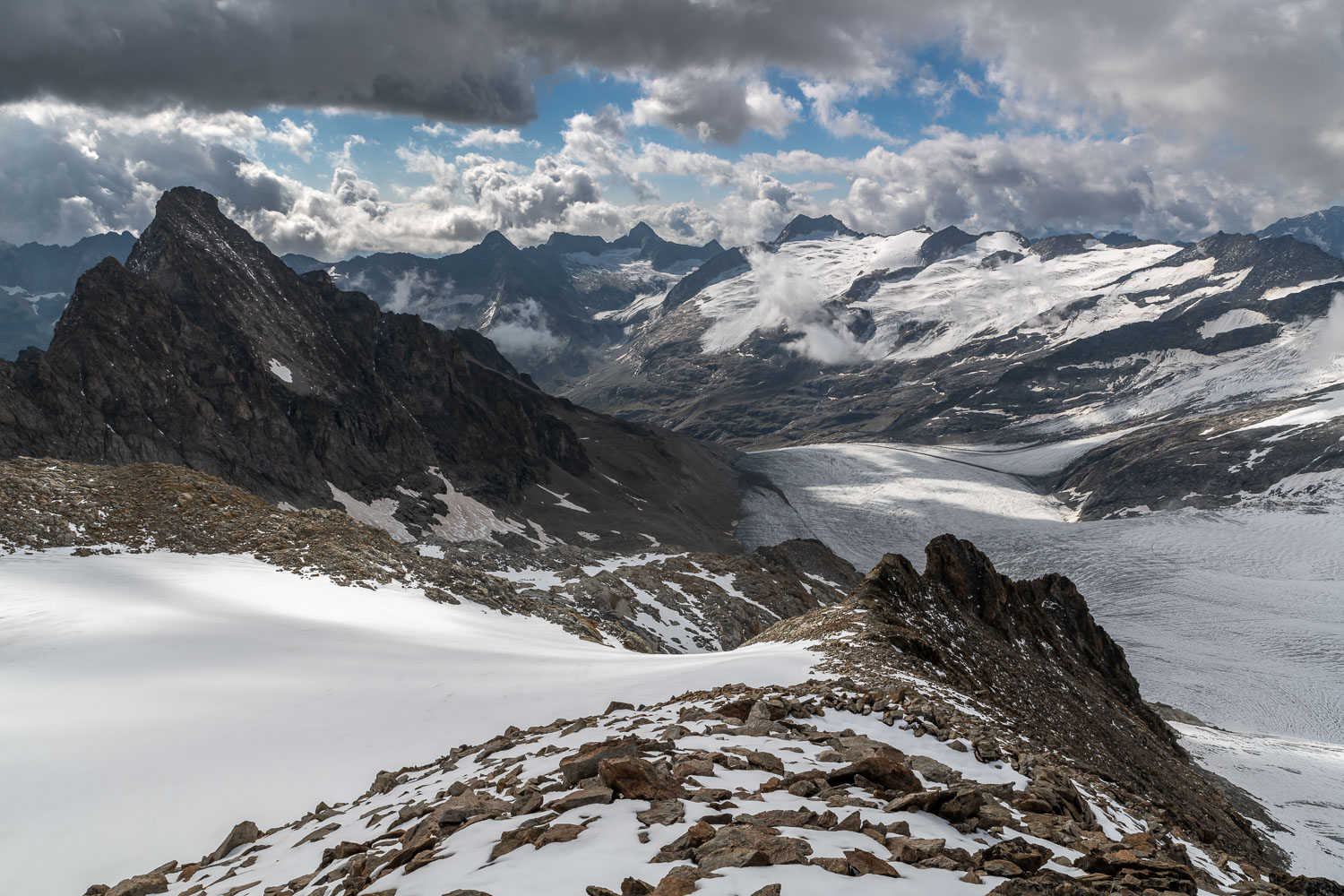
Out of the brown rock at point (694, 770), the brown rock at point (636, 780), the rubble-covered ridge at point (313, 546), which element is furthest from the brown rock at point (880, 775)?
the rubble-covered ridge at point (313, 546)

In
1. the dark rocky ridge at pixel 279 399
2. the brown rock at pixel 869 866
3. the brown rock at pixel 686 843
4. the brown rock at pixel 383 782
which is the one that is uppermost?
the dark rocky ridge at pixel 279 399

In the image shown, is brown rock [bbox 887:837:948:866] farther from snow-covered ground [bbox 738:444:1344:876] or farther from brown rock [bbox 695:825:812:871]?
snow-covered ground [bbox 738:444:1344:876]

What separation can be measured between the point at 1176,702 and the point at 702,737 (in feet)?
299

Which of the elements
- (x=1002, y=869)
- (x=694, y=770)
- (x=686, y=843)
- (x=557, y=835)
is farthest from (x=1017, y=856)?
(x=557, y=835)

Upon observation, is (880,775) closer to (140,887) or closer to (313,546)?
(140,887)

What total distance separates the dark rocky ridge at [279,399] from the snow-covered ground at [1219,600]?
4960 cm

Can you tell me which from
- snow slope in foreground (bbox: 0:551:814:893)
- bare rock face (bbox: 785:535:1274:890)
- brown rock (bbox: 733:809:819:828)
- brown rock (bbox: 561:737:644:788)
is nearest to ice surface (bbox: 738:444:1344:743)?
bare rock face (bbox: 785:535:1274:890)

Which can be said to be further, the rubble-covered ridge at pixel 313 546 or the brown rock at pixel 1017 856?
the rubble-covered ridge at pixel 313 546

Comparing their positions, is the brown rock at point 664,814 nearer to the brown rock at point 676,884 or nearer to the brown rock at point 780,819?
the brown rock at point 780,819

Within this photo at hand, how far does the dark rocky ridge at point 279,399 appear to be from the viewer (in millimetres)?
106312

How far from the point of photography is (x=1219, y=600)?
112 meters

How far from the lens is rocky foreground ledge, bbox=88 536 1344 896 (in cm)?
655

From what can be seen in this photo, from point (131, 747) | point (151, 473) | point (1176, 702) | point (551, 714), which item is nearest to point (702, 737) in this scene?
point (551, 714)

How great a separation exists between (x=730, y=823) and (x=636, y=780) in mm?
1535
